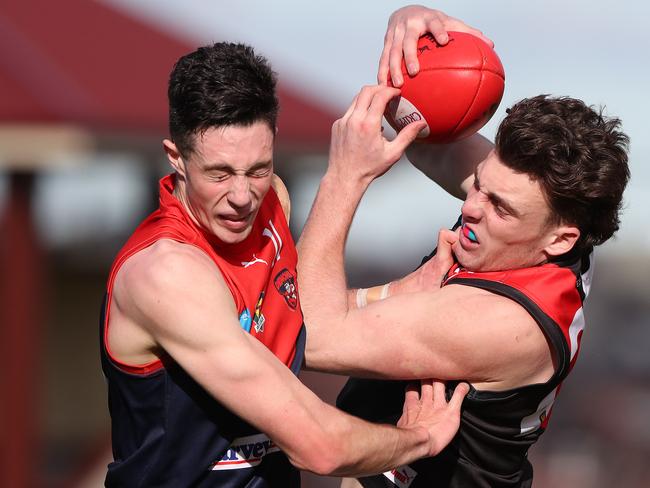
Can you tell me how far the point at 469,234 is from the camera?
12.5 ft

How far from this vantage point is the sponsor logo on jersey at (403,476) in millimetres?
4070

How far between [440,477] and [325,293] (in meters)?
0.85

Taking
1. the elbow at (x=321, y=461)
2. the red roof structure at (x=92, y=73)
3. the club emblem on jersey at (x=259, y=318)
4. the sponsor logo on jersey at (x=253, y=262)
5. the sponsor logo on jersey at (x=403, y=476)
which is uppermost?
the sponsor logo on jersey at (x=253, y=262)

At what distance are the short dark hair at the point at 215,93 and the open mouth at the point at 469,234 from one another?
2.75 feet

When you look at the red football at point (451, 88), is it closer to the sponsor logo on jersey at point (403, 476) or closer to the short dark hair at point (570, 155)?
the short dark hair at point (570, 155)

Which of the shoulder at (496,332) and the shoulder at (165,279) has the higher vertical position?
the shoulder at (165,279)

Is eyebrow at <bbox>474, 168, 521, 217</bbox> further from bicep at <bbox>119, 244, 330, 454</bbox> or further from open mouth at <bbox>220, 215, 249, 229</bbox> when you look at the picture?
bicep at <bbox>119, 244, 330, 454</bbox>

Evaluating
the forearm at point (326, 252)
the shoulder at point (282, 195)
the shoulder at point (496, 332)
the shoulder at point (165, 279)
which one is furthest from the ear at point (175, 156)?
the shoulder at point (496, 332)

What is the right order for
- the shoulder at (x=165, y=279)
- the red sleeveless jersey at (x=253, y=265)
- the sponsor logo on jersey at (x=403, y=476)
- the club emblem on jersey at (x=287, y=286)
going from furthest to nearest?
1. the sponsor logo on jersey at (x=403, y=476)
2. the club emblem on jersey at (x=287, y=286)
3. the red sleeveless jersey at (x=253, y=265)
4. the shoulder at (x=165, y=279)

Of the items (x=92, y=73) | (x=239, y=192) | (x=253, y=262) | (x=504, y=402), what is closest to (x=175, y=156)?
(x=239, y=192)

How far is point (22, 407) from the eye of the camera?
8.91 meters

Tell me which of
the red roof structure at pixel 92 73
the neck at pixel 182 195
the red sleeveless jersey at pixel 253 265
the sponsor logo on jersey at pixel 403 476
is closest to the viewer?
the red sleeveless jersey at pixel 253 265

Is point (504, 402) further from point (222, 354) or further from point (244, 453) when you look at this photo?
point (222, 354)

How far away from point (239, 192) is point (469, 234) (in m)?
0.91
